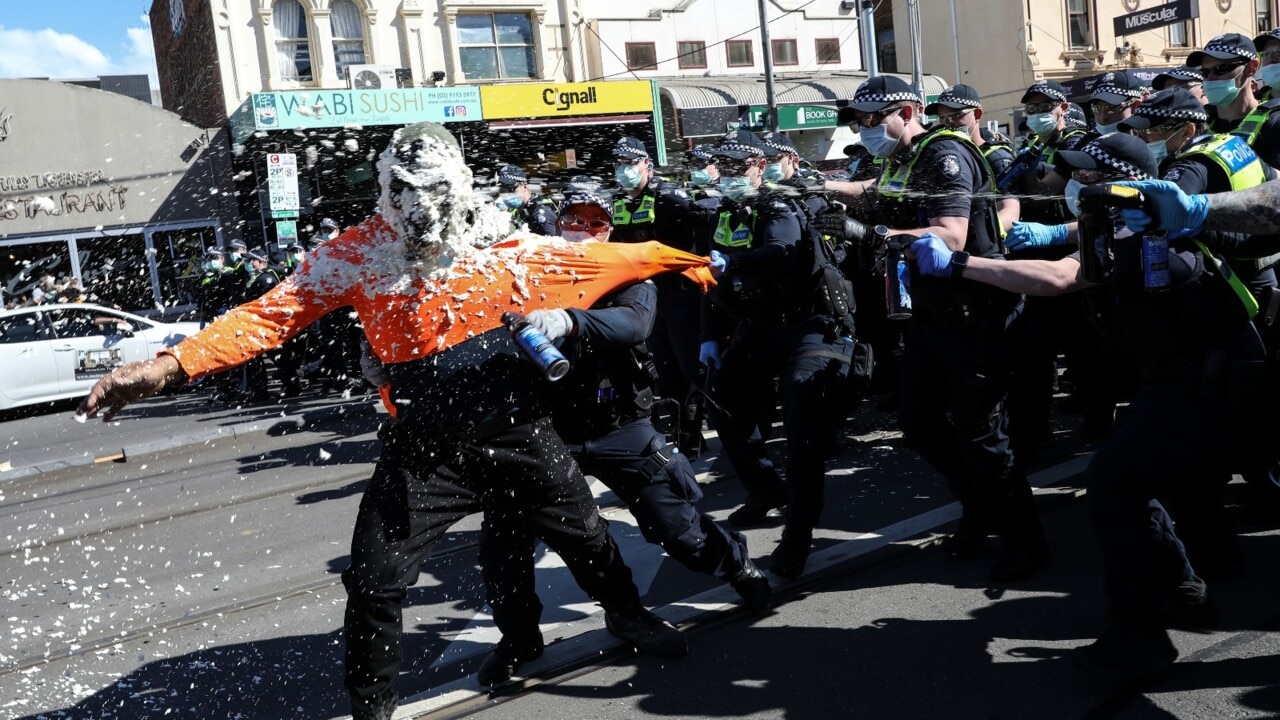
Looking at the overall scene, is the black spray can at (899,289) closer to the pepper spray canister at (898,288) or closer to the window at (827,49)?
the pepper spray canister at (898,288)

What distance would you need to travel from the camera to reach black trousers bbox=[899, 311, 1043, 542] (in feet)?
14.0

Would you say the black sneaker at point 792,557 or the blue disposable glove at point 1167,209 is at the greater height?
the blue disposable glove at point 1167,209

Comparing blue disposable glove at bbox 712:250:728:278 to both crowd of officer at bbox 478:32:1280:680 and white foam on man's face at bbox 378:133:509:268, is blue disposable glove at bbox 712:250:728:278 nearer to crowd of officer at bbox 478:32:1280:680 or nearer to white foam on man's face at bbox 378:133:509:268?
crowd of officer at bbox 478:32:1280:680

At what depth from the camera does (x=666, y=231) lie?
7547mm

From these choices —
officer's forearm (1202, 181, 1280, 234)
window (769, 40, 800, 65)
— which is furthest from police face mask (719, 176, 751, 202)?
window (769, 40, 800, 65)

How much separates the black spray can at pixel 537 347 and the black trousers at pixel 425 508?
0.35 m

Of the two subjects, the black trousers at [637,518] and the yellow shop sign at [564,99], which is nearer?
the black trousers at [637,518]

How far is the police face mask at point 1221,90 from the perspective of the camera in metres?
4.75

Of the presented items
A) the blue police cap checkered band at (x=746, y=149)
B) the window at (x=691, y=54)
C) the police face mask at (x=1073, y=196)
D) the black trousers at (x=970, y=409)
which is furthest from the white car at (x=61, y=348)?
the window at (x=691, y=54)

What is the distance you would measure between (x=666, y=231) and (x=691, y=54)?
20.5 metres

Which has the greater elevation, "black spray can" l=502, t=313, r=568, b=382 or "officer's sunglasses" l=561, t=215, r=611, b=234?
"officer's sunglasses" l=561, t=215, r=611, b=234

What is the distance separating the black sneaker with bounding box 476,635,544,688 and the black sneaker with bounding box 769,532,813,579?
1162mm

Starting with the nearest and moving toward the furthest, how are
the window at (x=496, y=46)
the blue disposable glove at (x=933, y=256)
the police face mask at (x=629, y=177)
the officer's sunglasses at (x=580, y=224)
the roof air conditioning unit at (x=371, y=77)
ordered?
the blue disposable glove at (x=933, y=256) < the officer's sunglasses at (x=580, y=224) < the police face mask at (x=629, y=177) < the roof air conditioning unit at (x=371, y=77) < the window at (x=496, y=46)

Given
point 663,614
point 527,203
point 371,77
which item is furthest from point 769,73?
point 663,614
